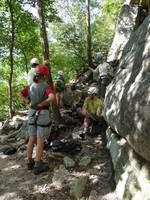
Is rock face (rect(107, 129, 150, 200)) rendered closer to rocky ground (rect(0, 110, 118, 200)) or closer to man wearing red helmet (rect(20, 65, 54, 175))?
rocky ground (rect(0, 110, 118, 200))

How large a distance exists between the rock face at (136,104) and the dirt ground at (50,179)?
1.30 m

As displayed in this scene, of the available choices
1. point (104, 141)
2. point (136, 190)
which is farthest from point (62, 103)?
point (136, 190)

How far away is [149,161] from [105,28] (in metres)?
17.5

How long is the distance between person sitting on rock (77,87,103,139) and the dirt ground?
3.52 feet

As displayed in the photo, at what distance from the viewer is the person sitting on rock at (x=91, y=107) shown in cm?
691

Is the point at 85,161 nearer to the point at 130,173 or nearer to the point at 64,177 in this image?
the point at 64,177

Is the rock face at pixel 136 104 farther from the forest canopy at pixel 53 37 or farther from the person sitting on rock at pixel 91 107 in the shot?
the forest canopy at pixel 53 37

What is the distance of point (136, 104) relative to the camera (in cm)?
335

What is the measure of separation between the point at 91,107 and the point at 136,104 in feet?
12.7

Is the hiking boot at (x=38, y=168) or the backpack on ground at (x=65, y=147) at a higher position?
the backpack on ground at (x=65, y=147)

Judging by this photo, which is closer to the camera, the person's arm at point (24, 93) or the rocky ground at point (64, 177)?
the rocky ground at point (64, 177)

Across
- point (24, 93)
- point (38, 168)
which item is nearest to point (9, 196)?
point (38, 168)

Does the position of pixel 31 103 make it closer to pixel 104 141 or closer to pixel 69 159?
pixel 69 159

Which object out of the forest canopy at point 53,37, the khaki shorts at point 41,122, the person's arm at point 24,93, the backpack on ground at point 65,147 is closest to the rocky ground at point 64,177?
the backpack on ground at point 65,147
